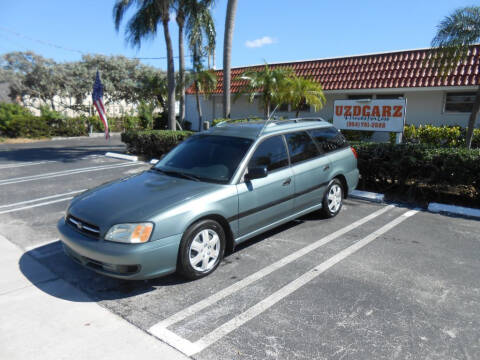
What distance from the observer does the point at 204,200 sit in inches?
157

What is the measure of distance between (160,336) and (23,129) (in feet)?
74.0

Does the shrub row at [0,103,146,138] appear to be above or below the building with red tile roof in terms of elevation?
below

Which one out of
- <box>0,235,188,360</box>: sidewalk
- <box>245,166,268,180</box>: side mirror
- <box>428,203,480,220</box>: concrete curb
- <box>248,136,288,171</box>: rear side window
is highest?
<box>248,136,288,171</box>: rear side window

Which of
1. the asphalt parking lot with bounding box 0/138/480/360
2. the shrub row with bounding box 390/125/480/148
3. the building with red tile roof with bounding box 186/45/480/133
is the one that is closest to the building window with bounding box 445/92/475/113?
the building with red tile roof with bounding box 186/45/480/133

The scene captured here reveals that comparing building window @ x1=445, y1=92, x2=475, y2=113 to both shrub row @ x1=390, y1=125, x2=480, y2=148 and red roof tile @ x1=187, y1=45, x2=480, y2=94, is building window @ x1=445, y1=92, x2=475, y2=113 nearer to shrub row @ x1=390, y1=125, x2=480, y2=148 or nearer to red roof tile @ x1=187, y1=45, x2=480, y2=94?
red roof tile @ x1=187, y1=45, x2=480, y2=94

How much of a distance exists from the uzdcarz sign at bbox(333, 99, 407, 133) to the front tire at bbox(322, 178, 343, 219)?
2.93 m

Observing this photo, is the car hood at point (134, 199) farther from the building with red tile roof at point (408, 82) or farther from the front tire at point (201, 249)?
the building with red tile roof at point (408, 82)

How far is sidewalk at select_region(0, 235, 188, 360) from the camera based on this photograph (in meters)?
2.87

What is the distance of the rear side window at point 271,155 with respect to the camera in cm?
474

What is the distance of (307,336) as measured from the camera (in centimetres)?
305

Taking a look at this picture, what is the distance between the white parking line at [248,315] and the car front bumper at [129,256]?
25.2 inches

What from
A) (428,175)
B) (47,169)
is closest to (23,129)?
(47,169)

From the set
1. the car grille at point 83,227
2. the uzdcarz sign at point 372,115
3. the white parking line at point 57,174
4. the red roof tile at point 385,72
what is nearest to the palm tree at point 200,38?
the red roof tile at point 385,72

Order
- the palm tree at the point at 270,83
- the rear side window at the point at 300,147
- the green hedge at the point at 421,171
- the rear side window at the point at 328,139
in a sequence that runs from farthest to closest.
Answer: the palm tree at the point at 270,83, the green hedge at the point at 421,171, the rear side window at the point at 328,139, the rear side window at the point at 300,147
